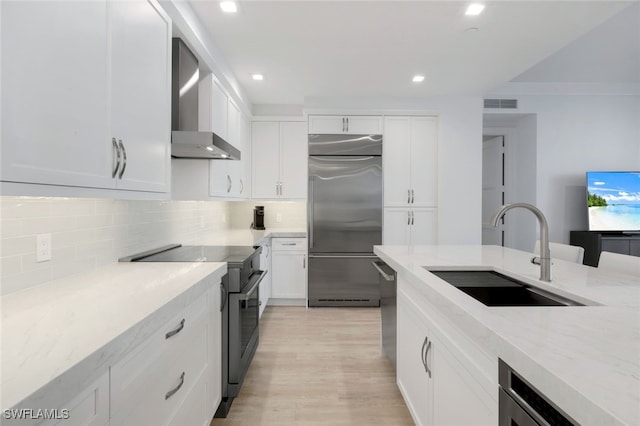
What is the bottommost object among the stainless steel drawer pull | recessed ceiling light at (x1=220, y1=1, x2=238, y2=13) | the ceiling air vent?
the stainless steel drawer pull

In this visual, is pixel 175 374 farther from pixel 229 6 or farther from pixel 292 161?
pixel 292 161

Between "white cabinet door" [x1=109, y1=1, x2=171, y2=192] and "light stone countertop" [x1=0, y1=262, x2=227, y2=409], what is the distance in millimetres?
448

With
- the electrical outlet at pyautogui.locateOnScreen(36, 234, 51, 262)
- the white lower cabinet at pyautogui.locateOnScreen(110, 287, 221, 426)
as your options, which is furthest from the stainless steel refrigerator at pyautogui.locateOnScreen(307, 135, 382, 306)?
the electrical outlet at pyautogui.locateOnScreen(36, 234, 51, 262)

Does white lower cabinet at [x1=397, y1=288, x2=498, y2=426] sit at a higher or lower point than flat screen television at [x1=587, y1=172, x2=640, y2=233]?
lower

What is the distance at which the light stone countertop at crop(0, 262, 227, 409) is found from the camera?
64 cm

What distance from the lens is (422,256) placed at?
83.6 inches

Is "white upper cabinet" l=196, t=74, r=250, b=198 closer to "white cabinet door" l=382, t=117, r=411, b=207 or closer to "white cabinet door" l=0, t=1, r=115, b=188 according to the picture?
"white cabinet door" l=0, t=1, r=115, b=188

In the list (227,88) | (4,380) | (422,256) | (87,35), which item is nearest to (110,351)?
(4,380)

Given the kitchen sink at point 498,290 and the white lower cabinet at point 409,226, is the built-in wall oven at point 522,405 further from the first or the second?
the white lower cabinet at point 409,226

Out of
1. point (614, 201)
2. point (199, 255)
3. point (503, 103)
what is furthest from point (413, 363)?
point (614, 201)

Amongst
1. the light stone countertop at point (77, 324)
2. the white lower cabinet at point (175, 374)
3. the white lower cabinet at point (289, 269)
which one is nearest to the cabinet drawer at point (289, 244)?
the white lower cabinet at point (289, 269)

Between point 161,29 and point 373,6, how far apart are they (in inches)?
Answer: 54.7

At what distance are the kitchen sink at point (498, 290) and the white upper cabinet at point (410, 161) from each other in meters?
2.47

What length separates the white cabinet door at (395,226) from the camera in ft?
13.6
